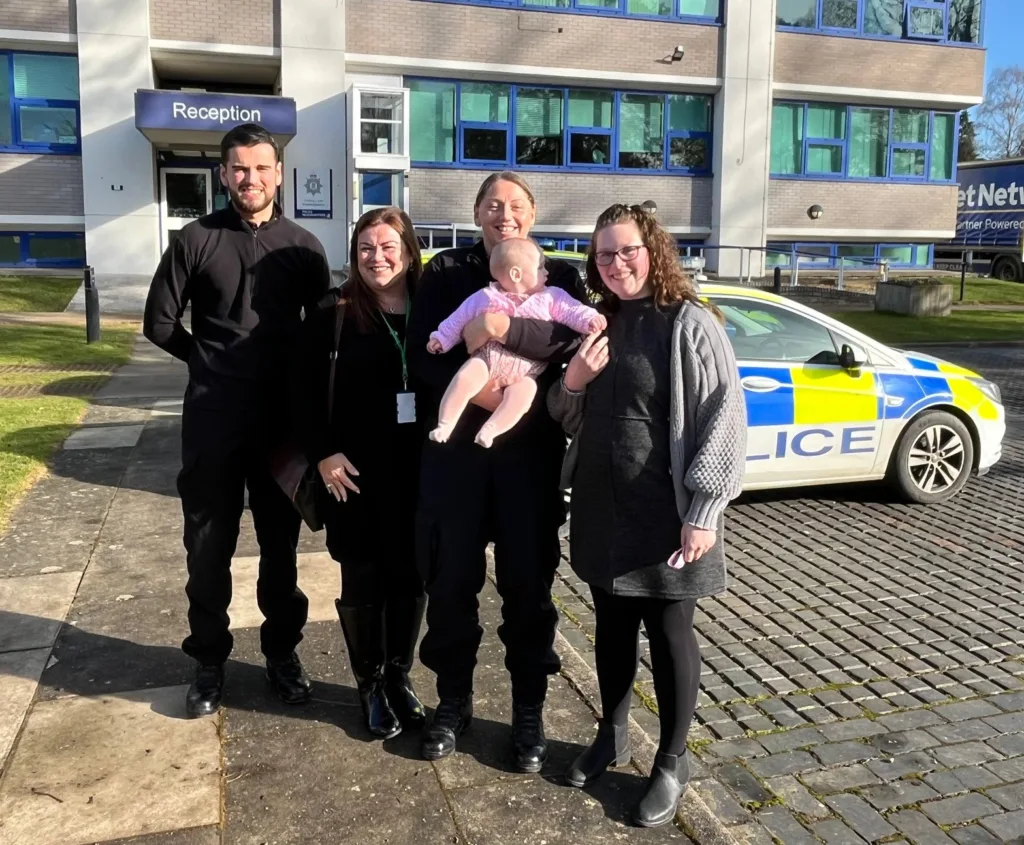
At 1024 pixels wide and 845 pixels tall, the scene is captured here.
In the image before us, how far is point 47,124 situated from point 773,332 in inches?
736

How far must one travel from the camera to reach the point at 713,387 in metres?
2.92

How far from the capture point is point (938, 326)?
18.3 metres

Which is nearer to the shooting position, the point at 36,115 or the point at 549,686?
the point at 549,686

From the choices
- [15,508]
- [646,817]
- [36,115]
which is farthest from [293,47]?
[646,817]

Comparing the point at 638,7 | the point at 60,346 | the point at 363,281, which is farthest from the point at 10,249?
the point at 363,281

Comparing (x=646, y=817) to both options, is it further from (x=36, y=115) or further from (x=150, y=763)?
(x=36, y=115)

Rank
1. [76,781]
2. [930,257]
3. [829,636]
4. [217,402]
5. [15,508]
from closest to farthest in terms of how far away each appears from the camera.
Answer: [76,781]
[217,402]
[829,636]
[15,508]
[930,257]

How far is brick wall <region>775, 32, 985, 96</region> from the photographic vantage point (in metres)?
24.0

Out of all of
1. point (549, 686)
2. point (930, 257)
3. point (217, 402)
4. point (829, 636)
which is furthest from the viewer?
point (930, 257)

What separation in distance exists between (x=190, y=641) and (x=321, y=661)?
620 millimetres

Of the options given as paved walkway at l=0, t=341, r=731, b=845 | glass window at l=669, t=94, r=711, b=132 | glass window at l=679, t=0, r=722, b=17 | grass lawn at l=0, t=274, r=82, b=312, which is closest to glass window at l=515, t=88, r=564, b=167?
glass window at l=669, t=94, r=711, b=132

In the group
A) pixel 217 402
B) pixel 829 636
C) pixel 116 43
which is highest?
pixel 116 43

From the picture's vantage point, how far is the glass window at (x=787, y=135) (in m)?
24.7

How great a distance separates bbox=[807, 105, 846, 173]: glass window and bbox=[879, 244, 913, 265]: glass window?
2919 mm
